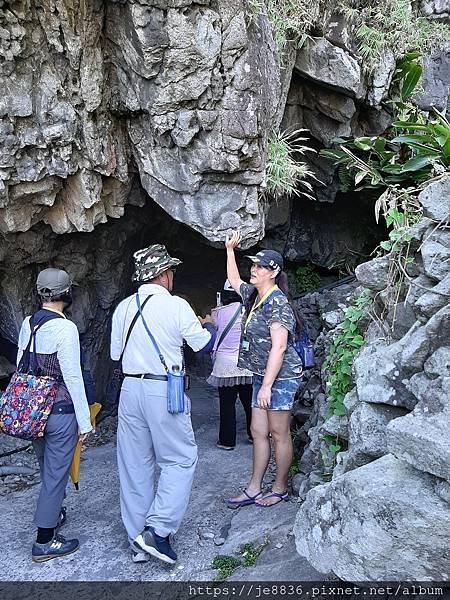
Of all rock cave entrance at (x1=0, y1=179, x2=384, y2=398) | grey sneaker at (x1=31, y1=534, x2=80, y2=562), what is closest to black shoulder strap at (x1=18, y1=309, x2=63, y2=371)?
grey sneaker at (x1=31, y1=534, x2=80, y2=562)

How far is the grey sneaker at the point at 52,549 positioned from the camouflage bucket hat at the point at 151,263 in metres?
1.79

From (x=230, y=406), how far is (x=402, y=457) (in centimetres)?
321

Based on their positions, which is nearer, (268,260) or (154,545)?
(154,545)

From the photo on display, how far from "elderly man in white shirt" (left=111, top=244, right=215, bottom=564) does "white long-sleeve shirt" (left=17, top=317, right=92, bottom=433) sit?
0.26 m

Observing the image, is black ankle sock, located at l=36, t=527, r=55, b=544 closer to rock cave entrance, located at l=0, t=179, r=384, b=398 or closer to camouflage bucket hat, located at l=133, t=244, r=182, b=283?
camouflage bucket hat, located at l=133, t=244, r=182, b=283

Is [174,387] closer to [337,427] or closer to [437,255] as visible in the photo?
[337,427]

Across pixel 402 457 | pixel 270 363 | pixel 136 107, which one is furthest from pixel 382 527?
pixel 136 107

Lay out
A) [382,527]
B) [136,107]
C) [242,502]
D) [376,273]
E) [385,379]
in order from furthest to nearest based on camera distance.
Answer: [136,107], [242,502], [376,273], [385,379], [382,527]

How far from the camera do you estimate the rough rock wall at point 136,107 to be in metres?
4.60

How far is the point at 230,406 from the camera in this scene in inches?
214

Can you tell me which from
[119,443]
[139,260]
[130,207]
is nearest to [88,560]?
[119,443]

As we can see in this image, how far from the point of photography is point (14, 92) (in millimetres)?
4641

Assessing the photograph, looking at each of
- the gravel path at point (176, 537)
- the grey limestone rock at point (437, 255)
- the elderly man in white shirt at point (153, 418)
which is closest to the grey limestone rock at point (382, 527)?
the gravel path at point (176, 537)

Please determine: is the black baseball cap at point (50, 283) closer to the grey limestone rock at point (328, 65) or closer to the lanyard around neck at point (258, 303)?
the lanyard around neck at point (258, 303)
